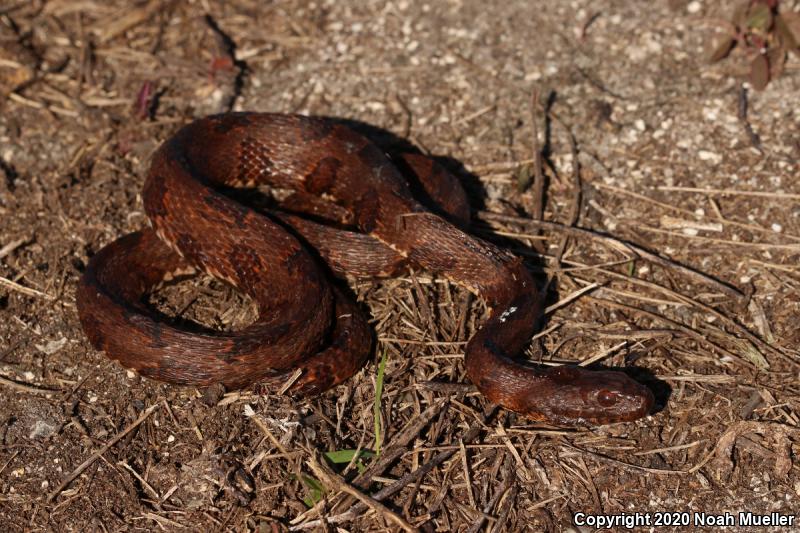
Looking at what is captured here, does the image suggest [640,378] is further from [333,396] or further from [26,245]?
[26,245]

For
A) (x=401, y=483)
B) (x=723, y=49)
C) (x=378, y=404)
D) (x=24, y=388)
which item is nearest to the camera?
(x=401, y=483)

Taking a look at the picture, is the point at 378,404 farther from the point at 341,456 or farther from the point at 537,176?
the point at 537,176

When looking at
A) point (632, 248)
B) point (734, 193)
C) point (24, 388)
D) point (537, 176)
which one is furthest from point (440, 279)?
point (24, 388)

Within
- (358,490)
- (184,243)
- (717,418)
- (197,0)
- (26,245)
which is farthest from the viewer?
(197,0)

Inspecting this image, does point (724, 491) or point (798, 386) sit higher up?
point (798, 386)

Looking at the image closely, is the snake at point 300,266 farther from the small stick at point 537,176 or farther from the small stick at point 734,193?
the small stick at point 734,193

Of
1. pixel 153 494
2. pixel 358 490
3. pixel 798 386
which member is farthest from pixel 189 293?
pixel 798 386

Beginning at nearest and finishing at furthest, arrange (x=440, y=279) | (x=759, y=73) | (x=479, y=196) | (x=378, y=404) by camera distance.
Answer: (x=378, y=404) < (x=440, y=279) < (x=479, y=196) < (x=759, y=73)

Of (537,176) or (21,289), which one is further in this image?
(537,176)
